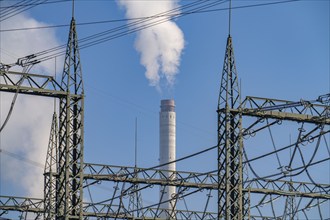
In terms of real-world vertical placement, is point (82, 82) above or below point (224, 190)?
above

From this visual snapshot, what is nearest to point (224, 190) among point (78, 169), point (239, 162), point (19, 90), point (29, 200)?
point (239, 162)

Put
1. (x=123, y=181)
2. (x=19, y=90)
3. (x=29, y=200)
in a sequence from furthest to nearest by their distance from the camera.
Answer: (x=29, y=200) → (x=123, y=181) → (x=19, y=90)

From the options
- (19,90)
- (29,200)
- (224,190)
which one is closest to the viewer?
(19,90)

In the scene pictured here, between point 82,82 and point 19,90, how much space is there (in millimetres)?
3103

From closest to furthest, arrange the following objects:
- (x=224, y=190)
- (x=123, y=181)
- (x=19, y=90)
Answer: (x=19, y=90) < (x=224, y=190) < (x=123, y=181)

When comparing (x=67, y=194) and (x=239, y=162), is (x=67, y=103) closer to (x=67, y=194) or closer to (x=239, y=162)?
(x=67, y=194)

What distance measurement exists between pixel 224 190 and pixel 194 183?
19.9 metres

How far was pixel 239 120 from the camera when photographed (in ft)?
139

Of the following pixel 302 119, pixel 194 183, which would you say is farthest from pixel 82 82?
pixel 194 183

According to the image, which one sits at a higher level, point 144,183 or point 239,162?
point 144,183

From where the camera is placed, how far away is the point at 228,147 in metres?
42.3

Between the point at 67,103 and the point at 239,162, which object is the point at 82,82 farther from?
the point at 239,162

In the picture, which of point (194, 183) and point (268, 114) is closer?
point (268, 114)

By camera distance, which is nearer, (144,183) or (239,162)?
(239,162)
